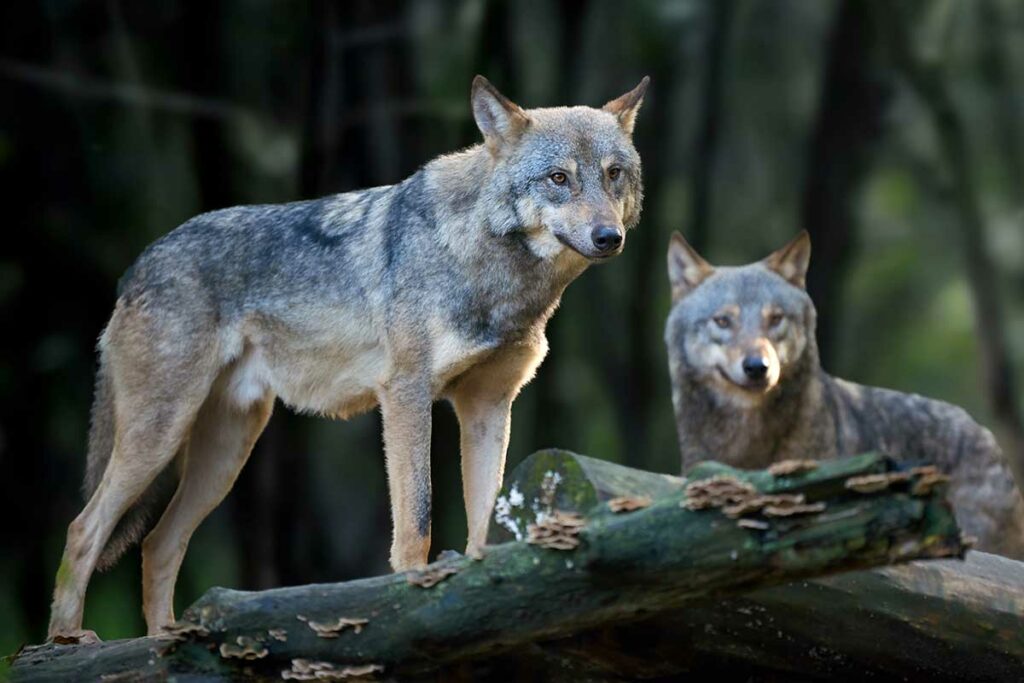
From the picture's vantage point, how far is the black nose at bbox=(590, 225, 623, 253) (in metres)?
5.39

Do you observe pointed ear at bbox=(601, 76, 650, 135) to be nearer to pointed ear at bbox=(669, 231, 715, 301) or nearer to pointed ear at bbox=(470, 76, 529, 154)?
pointed ear at bbox=(470, 76, 529, 154)

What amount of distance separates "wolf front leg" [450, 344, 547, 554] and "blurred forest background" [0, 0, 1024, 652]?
509 cm

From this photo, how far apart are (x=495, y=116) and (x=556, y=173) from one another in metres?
0.41

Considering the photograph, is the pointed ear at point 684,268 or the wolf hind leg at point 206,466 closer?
the wolf hind leg at point 206,466

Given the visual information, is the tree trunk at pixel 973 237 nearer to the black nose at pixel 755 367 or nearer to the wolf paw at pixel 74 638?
the black nose at pixel 755 367

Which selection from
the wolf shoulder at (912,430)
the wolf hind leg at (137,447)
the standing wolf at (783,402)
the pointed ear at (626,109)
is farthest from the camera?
the wolf shoulder at (912,430)

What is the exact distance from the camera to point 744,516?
11.2 feet

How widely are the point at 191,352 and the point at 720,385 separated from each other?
9.97 feet

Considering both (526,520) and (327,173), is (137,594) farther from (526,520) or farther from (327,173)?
(526,520)

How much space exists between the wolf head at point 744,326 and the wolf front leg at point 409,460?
86.6 inches

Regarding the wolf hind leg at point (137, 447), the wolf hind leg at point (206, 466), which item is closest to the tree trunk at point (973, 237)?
the wolf hind leg at point (206, 466)

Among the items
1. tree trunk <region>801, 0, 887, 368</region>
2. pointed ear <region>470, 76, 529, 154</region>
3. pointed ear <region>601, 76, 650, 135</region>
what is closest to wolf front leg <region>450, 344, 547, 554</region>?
pointed ear <region>470, 76, 529, 154</region>

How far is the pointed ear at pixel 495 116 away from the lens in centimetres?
579

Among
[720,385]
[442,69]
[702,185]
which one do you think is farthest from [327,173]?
[720,385]
